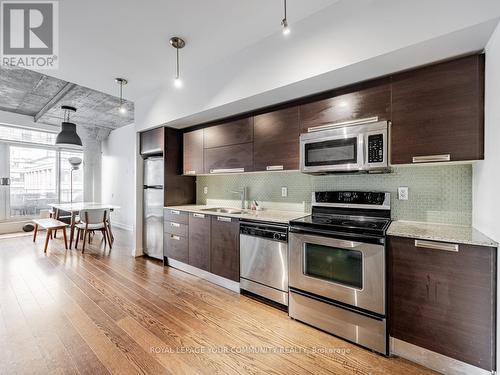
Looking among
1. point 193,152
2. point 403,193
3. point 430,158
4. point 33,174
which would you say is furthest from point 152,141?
point 33,174

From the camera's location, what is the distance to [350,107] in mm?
2109

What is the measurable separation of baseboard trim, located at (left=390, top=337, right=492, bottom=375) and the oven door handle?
2.45ft

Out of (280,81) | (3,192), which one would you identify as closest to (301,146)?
(280,81)

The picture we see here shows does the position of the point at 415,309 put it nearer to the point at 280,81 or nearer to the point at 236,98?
the point at 280,81

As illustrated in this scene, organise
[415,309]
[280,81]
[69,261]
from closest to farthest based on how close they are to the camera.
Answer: [415,309]
[280,81]
[69,261]

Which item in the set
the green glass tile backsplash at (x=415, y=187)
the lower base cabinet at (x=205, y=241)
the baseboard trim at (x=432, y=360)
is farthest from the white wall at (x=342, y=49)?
the baseboard trim at (x=432, y=360)

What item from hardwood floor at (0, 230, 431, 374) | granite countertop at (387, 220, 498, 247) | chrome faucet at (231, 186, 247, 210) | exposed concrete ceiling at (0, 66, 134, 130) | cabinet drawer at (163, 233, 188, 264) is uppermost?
exposed concrete ceiling at (0, 66, 134, 130)

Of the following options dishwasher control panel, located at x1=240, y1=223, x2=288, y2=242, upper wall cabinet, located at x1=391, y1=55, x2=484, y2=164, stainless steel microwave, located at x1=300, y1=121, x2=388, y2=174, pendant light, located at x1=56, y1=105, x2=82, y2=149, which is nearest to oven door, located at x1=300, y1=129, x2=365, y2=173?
stainless steel microwave, located at x1=300, y1=121, x2=388, y2=174

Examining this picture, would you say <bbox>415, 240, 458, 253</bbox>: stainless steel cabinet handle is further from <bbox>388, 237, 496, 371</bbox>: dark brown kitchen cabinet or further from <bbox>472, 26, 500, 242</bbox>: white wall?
<bbox>472, 26, 500, 242</bbox>: white wall

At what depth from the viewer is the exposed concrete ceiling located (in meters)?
3.92

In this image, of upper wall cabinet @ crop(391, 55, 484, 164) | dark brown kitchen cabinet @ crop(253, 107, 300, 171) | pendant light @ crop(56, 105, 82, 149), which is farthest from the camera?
pendant light @ crop(56, 105, 82, 149)

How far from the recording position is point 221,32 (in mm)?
2252

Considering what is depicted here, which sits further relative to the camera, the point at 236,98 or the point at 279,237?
the point at 236,98

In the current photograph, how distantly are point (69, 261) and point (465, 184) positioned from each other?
534 cm
